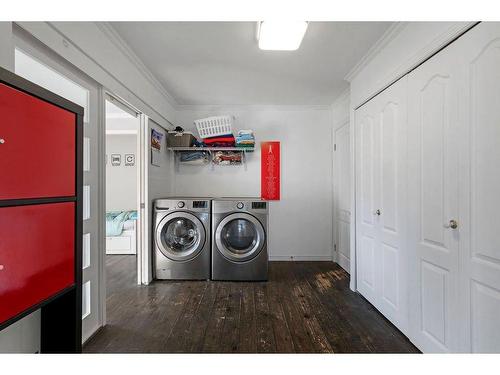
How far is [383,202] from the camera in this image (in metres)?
2.05

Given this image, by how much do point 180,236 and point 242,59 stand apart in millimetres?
2050

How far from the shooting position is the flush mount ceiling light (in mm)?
1680

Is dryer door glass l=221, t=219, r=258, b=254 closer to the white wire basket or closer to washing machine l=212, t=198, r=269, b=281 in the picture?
washing machine l=212, t=198, r=269, b=281

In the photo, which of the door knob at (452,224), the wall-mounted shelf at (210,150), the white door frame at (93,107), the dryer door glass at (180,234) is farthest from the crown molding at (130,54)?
the door knob at (452,224)

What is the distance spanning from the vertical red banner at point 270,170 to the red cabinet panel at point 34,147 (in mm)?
2726

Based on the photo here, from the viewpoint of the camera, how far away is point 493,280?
3.76ft

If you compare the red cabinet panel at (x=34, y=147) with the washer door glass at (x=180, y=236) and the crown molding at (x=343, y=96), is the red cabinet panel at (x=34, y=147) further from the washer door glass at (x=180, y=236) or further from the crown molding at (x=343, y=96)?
the crown molding at (x=343, y=96)

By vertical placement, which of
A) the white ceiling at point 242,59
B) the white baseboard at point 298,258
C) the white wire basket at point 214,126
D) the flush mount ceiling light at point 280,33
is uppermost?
the white ceiling at point 242,59

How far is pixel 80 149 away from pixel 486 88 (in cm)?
194

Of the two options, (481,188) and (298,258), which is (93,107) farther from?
(298,258)

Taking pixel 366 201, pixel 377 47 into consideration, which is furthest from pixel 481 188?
pixel 377 47

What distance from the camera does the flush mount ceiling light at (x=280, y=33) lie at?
1680mm

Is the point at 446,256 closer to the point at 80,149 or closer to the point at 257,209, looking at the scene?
the point at 257,209

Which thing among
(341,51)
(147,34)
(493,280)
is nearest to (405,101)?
(341,51)
